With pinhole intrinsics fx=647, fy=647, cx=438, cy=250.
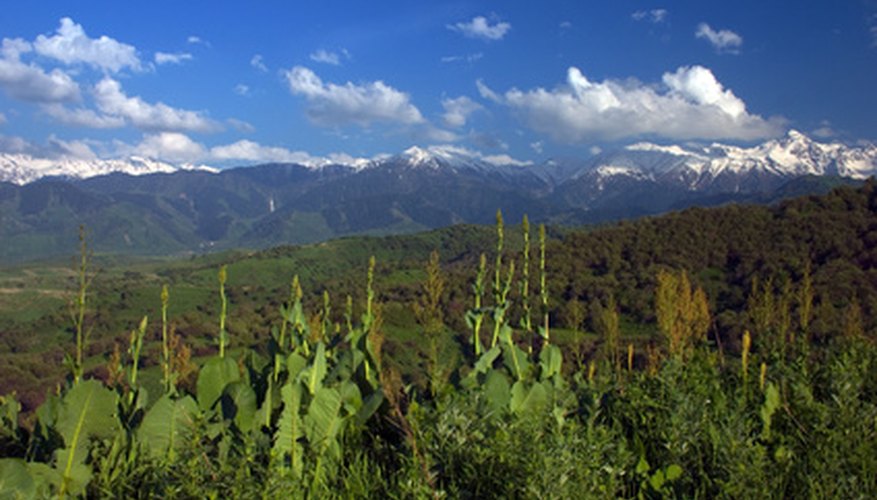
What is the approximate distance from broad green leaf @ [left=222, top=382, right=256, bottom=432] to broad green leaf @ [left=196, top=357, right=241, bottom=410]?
15 cm

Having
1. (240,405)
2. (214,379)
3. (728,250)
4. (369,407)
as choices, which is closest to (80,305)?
(214,379)

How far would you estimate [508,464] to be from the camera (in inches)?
113

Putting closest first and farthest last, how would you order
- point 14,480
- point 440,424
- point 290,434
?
1. point 14,480
2. point 440,424
3. point 290,434

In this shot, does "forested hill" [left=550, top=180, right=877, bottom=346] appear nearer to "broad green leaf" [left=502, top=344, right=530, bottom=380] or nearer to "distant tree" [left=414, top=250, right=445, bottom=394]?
"broad green leaf" [left=502, top=344, right=530, bottom=380]

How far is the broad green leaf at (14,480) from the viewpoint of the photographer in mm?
2527

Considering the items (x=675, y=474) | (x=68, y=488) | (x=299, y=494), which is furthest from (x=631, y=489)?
(x=68, y=488)

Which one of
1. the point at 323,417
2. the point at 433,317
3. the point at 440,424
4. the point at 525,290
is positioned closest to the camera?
the point at 440,424

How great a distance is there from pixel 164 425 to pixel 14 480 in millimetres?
705

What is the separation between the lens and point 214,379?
140 inches

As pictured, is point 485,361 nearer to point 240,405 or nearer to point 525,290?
point 525,290

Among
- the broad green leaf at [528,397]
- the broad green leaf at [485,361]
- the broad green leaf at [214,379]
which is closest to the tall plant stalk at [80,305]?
the broad green leaf at [214,379]

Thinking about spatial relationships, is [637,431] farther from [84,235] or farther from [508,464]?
[84,235]

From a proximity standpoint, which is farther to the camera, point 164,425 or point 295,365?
point 295,365

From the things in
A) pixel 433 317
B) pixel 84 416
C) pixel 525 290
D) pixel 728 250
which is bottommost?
pixel 728 250
